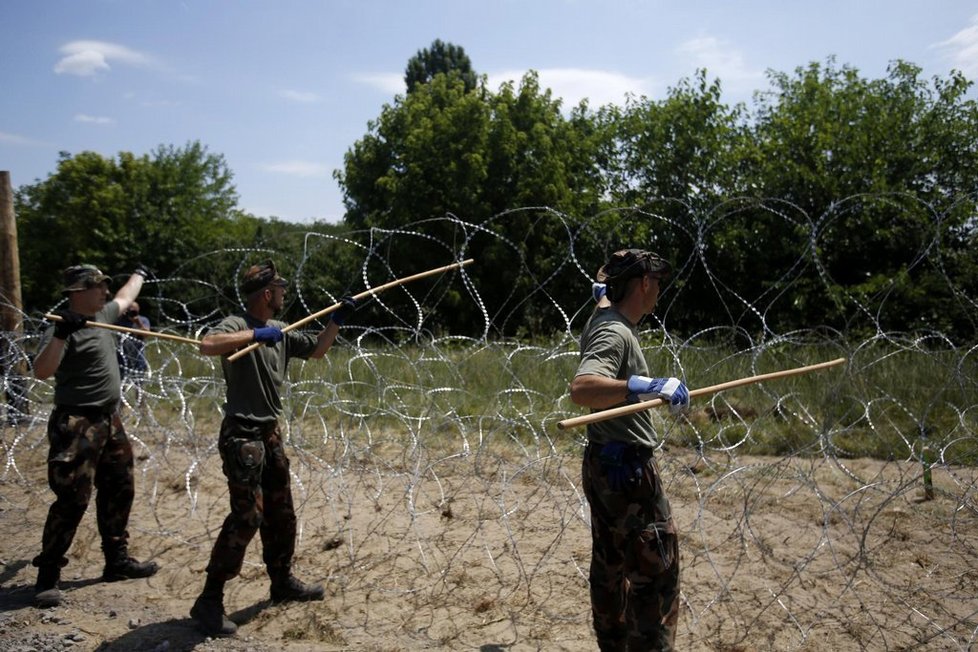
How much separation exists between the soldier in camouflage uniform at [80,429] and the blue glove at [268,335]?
3.95 ft

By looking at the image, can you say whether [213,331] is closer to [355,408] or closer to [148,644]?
[148,644]

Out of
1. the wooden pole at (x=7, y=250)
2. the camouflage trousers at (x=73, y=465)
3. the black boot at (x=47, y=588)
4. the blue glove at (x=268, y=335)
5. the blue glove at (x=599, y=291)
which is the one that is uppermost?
the wooden pole at (x=7, y=250)

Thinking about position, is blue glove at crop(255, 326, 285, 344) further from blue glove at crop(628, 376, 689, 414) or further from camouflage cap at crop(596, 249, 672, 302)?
blue glove at crop(628, 376, 689, 414)

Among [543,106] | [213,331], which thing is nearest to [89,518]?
[213,331]

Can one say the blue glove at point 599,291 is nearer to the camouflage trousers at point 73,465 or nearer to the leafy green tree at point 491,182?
the camouflage trousers at point 73,465

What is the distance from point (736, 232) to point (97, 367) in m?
9.07

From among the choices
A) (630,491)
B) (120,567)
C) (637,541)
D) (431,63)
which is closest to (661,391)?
(630,491)

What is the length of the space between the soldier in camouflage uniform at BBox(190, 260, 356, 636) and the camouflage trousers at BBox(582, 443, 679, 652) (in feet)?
6.07

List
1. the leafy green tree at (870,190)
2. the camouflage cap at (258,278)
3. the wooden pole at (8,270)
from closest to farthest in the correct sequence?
the camouflage cap at (258,278), the wooden pole at (8,270), the leafy green tree at (870,190)

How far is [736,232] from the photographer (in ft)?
39.0

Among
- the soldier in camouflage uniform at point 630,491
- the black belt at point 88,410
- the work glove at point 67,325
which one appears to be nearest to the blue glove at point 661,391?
the soldier in camouflage uniform at point 630,491

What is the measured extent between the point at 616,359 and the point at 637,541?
69cm

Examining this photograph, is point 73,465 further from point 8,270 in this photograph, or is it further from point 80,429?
point 8,270

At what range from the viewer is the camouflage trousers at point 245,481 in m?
4.25
